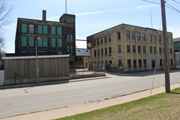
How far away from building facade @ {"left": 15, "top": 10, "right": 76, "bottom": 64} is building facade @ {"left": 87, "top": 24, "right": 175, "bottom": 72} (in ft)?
28.9

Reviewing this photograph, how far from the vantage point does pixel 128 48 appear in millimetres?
33812

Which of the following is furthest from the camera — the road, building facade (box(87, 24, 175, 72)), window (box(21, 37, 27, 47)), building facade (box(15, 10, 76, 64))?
building facade (box(15, 10, 76, 64))

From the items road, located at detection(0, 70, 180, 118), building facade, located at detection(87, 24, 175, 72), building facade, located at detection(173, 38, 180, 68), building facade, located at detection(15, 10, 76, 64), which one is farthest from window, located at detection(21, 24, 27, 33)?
building facade, located at detection(173, 38, 180, 68)

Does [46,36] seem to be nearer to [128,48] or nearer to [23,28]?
[23,28]

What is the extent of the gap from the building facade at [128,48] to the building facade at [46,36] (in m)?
8.80

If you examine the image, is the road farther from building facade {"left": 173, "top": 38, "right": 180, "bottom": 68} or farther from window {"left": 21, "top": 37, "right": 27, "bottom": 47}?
building facade {"left": 173, "top": 38, "right": 180, "bottom": 68}

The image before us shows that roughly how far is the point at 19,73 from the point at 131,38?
2634 cm

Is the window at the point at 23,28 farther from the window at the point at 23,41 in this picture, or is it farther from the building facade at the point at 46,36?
the window at the point at 23,41

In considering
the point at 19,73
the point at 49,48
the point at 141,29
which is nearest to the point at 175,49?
the point at 141,29

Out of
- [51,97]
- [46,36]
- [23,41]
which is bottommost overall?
[51,97]

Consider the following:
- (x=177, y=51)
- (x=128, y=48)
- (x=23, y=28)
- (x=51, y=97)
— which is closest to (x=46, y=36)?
(x=23, y=28)

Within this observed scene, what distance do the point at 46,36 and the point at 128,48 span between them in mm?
22115

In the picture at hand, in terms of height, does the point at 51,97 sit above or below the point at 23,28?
below

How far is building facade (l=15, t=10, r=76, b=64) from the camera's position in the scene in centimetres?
3466
